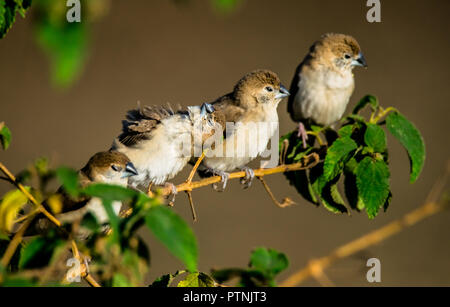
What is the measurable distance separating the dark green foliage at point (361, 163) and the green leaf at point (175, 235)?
1248 millimetres

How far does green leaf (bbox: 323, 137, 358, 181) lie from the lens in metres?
2.24

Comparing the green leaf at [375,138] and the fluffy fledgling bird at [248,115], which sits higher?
the fluffy fledgling bird at [248,115]

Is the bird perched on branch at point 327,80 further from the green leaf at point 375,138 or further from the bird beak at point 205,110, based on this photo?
the green leaf at point 375,138

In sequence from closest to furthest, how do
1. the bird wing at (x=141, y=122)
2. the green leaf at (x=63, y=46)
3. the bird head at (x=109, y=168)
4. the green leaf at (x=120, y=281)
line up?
the green leaf at (x=63, y=46) < the green leaf at (x=120, y=281) < the bird head at (x=109, y=168) < the bird wing at (x=141, y=122)

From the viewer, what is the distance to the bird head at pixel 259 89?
3.86 meters

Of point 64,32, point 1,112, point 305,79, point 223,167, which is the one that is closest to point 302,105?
point 305,79

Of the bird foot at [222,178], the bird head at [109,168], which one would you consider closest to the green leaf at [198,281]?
the bird foot at [222,178]

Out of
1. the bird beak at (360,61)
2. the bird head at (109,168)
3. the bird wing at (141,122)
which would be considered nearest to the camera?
the bird head at (109,168)

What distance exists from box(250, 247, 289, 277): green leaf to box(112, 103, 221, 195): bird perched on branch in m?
2.15

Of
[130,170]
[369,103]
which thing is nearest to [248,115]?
[130,170]

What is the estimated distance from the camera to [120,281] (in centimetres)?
108

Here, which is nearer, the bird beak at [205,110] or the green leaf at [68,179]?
the green leaf at [68,179]

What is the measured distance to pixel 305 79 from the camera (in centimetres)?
455
